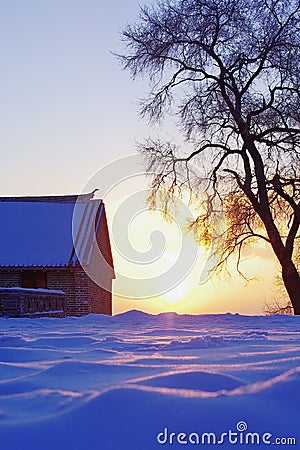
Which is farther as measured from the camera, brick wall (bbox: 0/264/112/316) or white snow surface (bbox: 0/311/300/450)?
brick wall (bbox: 0/264/112/316)

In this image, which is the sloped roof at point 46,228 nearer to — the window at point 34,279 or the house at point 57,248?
the house at point 57,248

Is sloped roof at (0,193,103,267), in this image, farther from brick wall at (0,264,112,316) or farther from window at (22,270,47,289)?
window at (22,270,47,289)

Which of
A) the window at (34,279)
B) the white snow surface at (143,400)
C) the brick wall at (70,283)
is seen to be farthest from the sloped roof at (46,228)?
the white snow surface at (143,400)

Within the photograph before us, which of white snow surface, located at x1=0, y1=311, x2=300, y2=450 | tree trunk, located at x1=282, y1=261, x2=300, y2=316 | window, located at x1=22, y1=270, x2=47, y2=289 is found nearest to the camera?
white snow surface, located at x1=0, y1=311, x2=300, y2=450

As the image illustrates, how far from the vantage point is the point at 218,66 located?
50.9 feet

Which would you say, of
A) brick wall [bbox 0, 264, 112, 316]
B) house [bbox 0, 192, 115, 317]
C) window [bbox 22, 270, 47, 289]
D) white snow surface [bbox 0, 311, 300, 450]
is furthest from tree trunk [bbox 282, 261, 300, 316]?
white snow surface [bbox 0, 311, 300, 450]

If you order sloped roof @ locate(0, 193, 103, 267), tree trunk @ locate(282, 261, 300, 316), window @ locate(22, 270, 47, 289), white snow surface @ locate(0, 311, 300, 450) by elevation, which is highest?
sloped roof @ locate(0, 193, 103, 267)

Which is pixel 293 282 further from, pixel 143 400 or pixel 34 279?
pixel 143 400

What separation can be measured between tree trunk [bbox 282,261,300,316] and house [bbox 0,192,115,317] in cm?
695

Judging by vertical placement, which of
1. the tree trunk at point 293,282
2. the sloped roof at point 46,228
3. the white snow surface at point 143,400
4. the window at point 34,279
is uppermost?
the sloped roof at point 46,228

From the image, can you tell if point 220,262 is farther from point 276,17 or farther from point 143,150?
point 276,17

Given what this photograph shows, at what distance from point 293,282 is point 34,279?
8.97 meters

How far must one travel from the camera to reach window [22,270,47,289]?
63.6ft

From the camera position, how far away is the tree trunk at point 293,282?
582 inches
